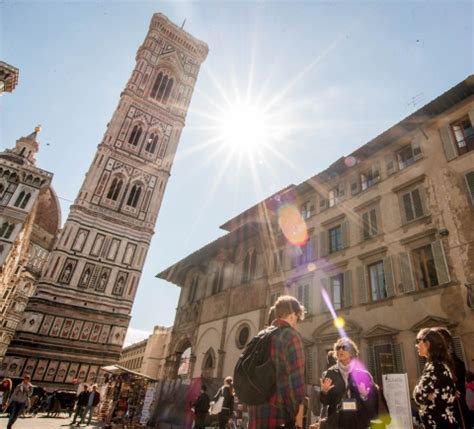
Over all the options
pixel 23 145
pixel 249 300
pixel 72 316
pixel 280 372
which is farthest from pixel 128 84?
pixel 280 372

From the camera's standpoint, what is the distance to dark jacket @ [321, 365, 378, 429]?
3.48m

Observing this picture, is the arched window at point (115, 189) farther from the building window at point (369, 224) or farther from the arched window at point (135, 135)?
the building window at point (369, 224)

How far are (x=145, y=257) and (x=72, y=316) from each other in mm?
9482

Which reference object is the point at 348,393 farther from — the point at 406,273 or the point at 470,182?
the point at 470,182

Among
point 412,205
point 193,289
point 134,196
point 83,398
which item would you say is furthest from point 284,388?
point 134,196

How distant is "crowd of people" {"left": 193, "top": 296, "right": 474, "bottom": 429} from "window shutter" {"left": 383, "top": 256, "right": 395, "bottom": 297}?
910cm

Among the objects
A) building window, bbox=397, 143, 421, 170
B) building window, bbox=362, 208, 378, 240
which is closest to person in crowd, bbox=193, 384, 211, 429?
building window, bbox=362, 208, 378, 240

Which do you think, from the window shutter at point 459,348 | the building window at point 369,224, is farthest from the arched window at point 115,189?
the window shutter at point 459,348

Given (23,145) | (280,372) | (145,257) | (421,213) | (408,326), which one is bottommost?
(280,372)

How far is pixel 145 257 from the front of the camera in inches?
1471

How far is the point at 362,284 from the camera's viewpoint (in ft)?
44.3

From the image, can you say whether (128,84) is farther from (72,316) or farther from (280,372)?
(280,372)

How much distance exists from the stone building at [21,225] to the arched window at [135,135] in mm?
10535

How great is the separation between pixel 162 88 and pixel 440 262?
45723 mm
